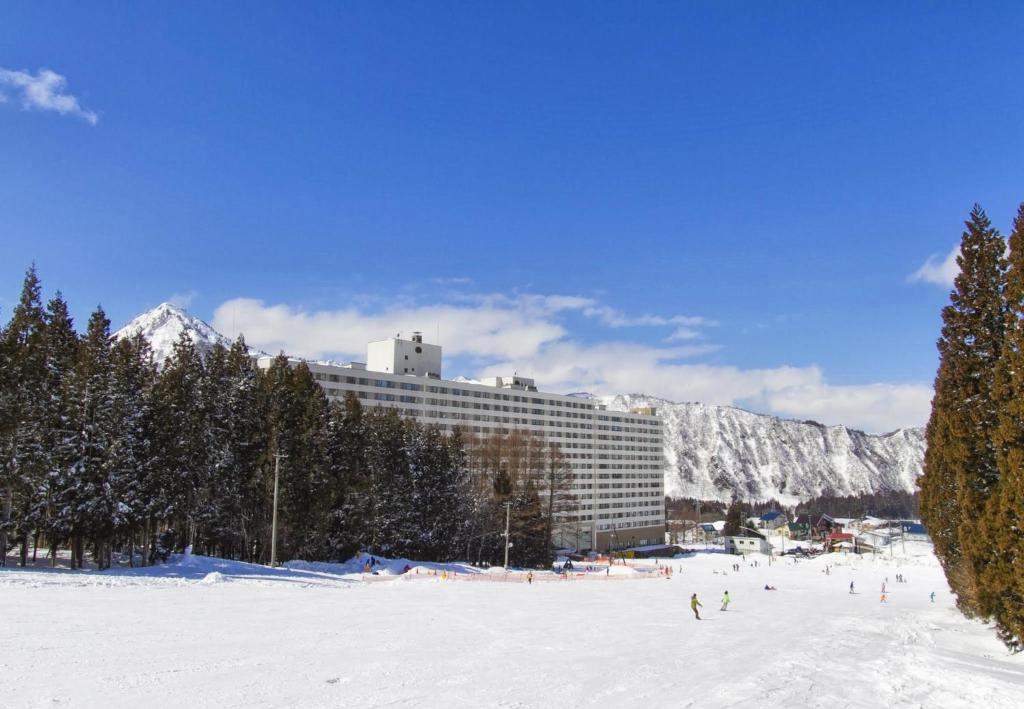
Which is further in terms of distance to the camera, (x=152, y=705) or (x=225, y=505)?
(x=225, y=505)

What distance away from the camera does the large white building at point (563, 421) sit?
11750 cm

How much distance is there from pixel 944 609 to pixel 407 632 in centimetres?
4170

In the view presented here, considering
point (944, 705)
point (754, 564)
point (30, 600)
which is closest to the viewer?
point (944, 705)

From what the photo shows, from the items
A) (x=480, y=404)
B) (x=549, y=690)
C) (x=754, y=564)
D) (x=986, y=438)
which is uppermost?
(x=480, y=404)

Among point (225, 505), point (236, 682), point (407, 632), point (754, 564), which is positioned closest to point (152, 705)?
point (236, 682)

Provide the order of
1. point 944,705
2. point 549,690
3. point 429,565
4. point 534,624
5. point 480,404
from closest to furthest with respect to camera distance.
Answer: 1. point 549,690
2. point 944,705
3. point 534,624
4. point 429,565
5. point 480,404

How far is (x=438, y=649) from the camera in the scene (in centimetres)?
2227

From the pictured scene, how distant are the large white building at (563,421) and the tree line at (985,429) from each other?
82.9 meters

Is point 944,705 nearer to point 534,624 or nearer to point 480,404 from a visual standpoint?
point 534,624

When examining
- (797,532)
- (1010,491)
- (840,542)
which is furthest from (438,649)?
(797,532)

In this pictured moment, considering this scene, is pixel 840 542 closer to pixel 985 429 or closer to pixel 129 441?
pixel 985 429

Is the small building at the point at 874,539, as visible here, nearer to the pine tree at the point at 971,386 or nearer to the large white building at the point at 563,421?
the large white building at the point at 563,421

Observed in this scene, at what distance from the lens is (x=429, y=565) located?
5619cm

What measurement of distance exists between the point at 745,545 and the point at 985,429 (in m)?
117
